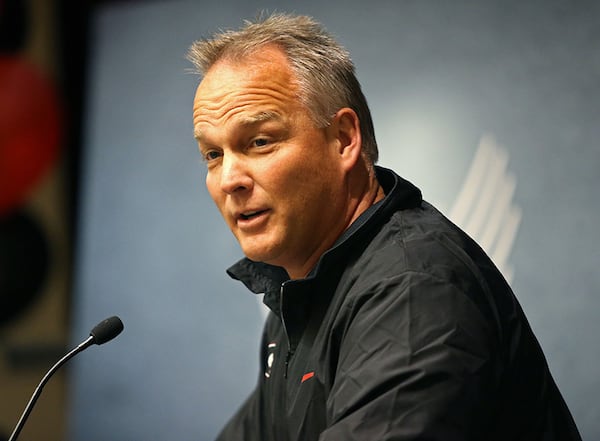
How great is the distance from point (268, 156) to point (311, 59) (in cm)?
20

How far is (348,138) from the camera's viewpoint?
151 cm

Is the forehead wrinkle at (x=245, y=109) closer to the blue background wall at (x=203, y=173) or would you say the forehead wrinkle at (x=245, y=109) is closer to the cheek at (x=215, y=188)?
the cheek at (x=215, y=188)

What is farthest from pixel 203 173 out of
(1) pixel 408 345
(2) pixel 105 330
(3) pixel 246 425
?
(1) pixel 408 345

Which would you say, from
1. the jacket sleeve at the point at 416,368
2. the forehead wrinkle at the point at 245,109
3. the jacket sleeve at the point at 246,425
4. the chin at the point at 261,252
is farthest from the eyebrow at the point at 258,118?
the jacket sleeve at the point at 246,425

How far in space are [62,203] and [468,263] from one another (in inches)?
88.9

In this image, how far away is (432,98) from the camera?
234 cm

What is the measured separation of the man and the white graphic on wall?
2.43 feet

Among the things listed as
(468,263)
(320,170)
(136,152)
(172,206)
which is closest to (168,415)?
(172,206)

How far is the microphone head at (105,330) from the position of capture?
4.41 feet

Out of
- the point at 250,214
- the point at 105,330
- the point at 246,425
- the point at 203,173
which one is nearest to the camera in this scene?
the point at 105,330

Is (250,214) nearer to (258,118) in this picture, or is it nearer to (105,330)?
(258,118)

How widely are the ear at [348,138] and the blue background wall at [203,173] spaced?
2.72ft

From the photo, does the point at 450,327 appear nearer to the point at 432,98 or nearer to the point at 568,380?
the point at 568,380

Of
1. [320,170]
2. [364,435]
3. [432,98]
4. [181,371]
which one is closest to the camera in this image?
[364,435]
